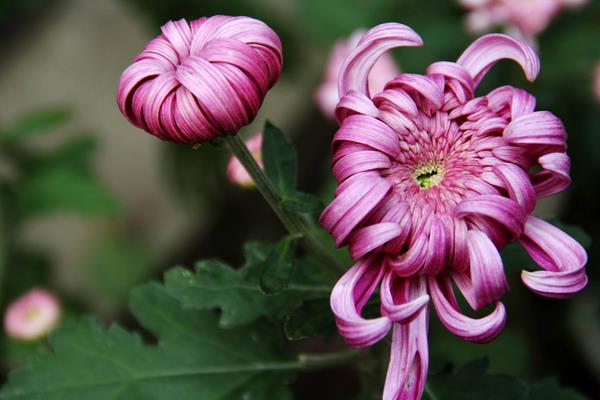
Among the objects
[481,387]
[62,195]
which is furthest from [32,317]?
[481,387]

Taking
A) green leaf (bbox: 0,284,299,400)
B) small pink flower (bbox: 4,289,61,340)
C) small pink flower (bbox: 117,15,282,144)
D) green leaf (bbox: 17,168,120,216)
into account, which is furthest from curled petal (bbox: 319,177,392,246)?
green leaf (bbox: 17,168,120,216)

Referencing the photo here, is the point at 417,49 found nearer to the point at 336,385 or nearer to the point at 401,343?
the point at 336,385

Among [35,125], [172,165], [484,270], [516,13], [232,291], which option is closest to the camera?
[484,270]

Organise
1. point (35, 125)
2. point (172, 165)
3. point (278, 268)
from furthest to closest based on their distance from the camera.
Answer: point (172, 165) < point (35, 125) < point (278, 268)

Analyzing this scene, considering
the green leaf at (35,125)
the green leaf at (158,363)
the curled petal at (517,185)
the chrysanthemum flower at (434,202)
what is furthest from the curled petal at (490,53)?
the green leaf at (35,125)

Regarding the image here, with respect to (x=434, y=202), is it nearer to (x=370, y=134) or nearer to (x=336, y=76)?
(x=370, y=134)

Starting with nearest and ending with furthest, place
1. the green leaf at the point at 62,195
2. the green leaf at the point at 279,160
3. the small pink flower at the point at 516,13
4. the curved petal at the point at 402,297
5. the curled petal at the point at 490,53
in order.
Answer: the curved petal at the point at 402,297 → the curled petal at the point at 490,53 → the green leaf at the point at 279,160 → the small pink flower at the point at 516,13 → the green leaf at the point at 62,195

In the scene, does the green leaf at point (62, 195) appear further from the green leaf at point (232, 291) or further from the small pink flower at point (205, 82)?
the small pink flower at point (205, 82)
